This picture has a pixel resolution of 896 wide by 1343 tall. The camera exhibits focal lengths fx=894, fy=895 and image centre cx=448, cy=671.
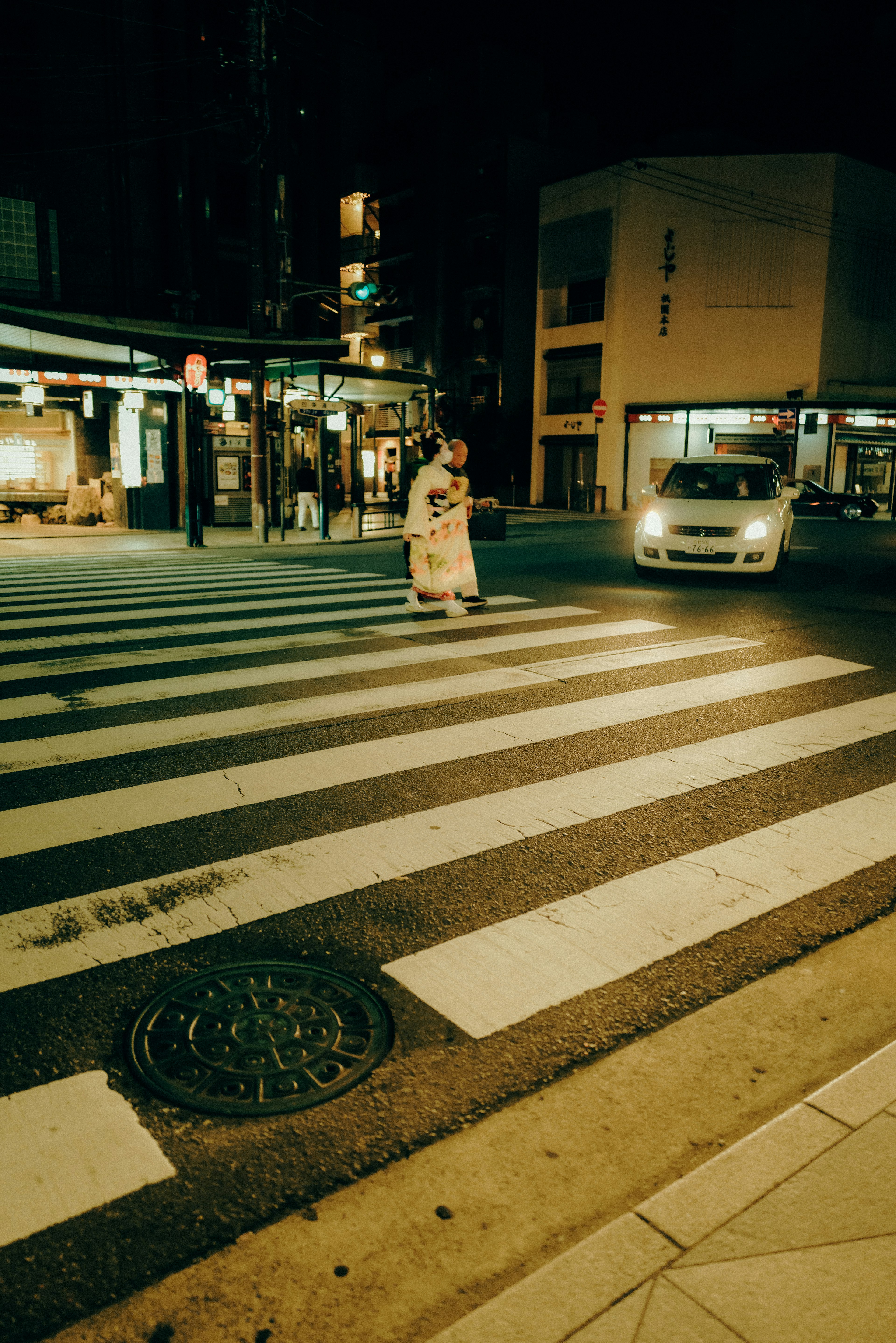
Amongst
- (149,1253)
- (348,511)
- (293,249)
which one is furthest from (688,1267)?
(293,249)

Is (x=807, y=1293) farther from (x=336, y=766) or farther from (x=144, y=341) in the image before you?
(x=144, y=341)

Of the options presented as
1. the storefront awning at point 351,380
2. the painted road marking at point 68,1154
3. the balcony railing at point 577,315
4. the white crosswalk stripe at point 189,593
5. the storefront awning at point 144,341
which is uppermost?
the balcony railing at point 577,315

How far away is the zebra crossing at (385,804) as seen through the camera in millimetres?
3115

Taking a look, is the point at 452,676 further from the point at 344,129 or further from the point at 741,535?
the point at 344,129

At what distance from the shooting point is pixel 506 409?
48.3 metres

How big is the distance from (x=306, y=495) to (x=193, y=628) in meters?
14.3

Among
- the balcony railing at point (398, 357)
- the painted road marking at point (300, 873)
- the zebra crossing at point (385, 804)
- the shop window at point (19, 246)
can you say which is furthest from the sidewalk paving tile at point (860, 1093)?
the balcony railing at point (398, 357)

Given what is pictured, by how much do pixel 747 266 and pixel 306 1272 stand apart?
4130 cm

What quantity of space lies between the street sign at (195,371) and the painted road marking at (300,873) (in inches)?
610

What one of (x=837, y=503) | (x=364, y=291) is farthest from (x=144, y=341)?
(x=837, y=503)

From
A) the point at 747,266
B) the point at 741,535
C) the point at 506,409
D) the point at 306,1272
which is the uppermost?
the point at 747,266

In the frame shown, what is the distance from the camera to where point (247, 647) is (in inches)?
338

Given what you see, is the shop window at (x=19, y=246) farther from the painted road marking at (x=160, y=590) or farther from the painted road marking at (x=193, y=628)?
the painted road marking at (x=193, y=628)

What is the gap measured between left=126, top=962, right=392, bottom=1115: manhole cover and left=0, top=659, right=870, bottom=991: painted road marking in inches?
16.5
